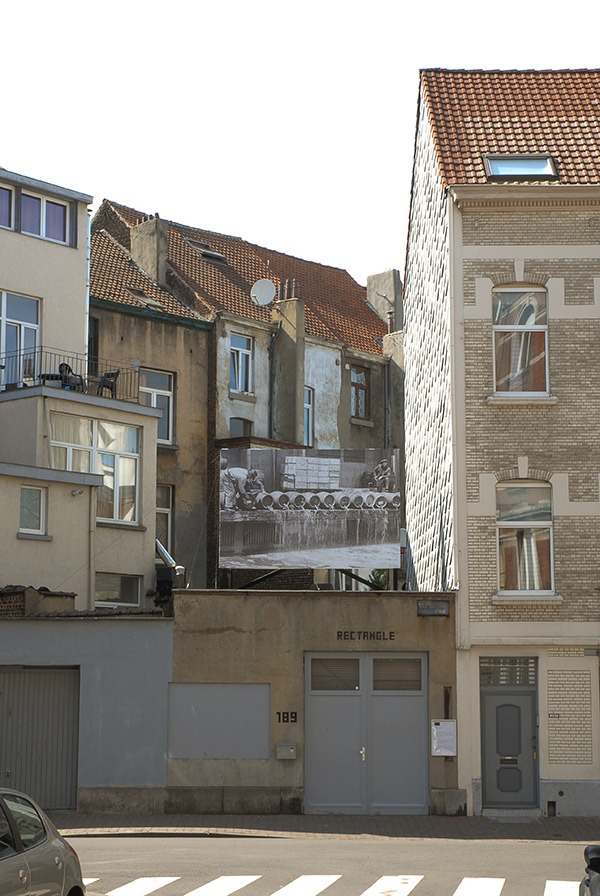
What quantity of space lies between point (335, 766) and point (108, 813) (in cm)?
413

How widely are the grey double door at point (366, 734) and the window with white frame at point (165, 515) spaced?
1591 cm

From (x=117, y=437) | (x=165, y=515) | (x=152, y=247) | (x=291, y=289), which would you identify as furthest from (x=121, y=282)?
(x=117, y=437)

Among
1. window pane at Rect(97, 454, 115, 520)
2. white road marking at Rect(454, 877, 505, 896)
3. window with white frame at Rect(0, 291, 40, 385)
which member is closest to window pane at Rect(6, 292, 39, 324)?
window with white frame at Rect(0, 291, 40, 385)

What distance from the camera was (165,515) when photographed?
40219mm

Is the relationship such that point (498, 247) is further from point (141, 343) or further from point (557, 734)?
point (141, 343)

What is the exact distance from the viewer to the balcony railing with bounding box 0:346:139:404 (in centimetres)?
3312

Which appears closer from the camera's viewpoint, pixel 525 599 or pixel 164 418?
pixel 525 599

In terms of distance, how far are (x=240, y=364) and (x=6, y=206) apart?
453 inches

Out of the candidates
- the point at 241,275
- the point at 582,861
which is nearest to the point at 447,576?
the point at 582,861

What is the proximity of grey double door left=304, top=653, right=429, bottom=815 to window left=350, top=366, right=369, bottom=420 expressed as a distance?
2418 cm

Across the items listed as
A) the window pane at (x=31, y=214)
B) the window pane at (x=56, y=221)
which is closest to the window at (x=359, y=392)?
the window pane at (x=56, y=221)

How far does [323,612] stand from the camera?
81.0 ft

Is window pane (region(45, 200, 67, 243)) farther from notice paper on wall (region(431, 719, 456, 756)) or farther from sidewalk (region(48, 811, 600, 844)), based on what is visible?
notice paper on wall (region(431, 719, 456, 756))

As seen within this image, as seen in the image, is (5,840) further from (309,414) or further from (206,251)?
(206,251)
